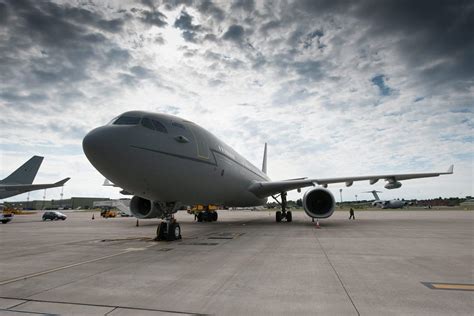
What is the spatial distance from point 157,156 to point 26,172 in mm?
32905

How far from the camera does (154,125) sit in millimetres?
8375

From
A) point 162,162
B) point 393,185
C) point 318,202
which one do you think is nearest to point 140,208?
Answer: point 162,162

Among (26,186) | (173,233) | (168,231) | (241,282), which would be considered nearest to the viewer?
(241,282)

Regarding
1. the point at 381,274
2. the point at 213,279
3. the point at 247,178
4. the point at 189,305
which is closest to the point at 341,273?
the point at 381,274

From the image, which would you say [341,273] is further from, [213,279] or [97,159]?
[97,159]

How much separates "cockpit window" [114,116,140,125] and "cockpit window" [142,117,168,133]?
20 centimetres

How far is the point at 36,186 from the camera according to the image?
28562mm

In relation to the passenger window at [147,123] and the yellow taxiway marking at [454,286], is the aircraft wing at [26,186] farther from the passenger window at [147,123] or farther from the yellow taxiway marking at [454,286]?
the yellow taxiway marking at [454,286]

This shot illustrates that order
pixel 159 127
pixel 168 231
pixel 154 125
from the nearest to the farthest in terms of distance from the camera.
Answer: pixel 154 125 < pixel 159 127 < pixel 168 231

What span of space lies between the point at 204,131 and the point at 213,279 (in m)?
7.40

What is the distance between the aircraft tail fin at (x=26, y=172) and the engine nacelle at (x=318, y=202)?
107 feet

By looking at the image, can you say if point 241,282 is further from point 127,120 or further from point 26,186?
point 26,186

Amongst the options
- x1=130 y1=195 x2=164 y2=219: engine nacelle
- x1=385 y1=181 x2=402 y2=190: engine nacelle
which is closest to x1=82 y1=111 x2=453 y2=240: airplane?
x1=130 y1=195 x2=164 y2=219: engine nacelle

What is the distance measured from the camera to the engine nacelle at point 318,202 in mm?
14500
